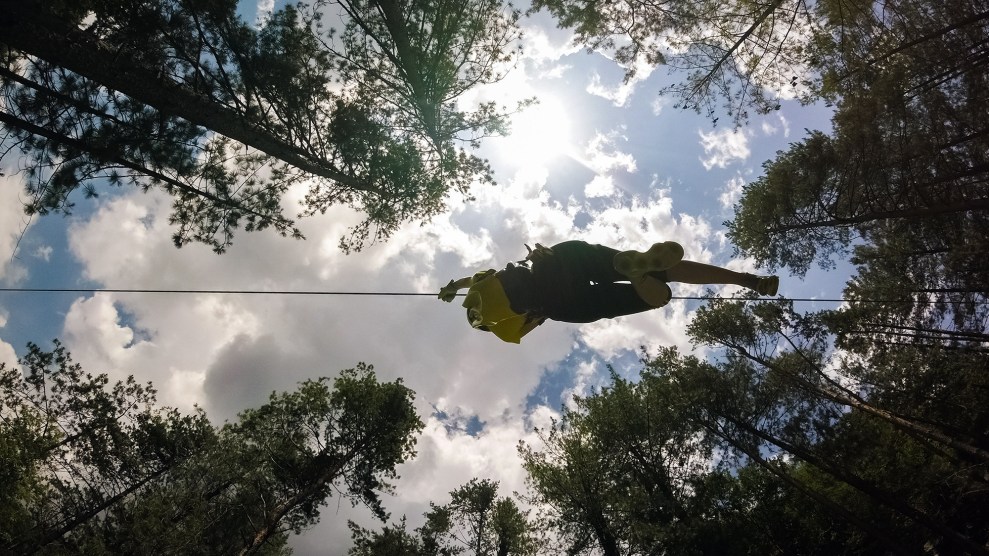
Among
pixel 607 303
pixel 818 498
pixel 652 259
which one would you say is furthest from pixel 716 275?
pixel 818 498

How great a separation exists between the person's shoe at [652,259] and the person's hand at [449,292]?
141cm

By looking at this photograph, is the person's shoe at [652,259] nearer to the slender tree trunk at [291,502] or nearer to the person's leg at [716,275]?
the person's leg at [716,275]

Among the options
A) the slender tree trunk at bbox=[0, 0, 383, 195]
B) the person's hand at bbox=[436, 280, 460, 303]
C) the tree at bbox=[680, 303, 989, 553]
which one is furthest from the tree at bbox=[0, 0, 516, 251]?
the tree at bbox=[680, 303, 989, 553]

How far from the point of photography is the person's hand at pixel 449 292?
334 cm

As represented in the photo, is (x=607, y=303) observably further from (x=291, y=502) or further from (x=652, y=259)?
(x=291, y=502)

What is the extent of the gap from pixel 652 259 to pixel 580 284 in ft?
1.89

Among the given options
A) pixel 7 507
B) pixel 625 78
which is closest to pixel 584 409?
pixel 625 78

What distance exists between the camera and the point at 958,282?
323 inches

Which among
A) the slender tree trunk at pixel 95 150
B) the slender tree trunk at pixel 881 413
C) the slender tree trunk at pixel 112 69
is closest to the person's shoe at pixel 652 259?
the slender tree trunk at pixel 112 69

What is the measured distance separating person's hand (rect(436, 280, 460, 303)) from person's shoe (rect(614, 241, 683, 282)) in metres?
1.41

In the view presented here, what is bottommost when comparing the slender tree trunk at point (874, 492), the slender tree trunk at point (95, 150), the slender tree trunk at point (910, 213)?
Result: the slender tree trunk at point (874, 492)

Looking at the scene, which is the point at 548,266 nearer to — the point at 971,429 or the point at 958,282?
the point at 958,282

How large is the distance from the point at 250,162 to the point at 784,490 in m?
16.2

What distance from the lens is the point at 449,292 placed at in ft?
11.0
